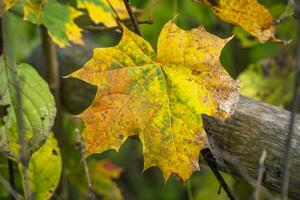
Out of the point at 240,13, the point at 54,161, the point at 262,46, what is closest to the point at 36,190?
the point at 54,161

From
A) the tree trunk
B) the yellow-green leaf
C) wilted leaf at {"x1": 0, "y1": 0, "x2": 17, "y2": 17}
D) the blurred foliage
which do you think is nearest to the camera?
wilted leaf at {"x1": 0, "y1": 0, "x2": 17, "y2": 17}

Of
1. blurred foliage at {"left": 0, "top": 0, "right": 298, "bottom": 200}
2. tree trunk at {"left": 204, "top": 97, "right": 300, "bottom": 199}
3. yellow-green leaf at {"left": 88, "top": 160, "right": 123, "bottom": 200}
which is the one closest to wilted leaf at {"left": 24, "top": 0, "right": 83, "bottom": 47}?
blurred foliage at {"left": 0, "top": 0, "right": 298, "bottom": 200}

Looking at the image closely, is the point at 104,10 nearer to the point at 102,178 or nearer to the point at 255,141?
the point at 255,141

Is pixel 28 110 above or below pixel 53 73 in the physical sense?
above

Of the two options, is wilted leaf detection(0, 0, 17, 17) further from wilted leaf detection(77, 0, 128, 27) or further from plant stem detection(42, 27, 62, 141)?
plant stem detection(42, 27, 62, 141)

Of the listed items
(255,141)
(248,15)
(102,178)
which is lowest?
(102,178)

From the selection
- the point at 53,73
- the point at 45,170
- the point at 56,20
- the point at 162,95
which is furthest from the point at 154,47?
the point at 162,95

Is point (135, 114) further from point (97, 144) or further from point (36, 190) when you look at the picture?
point (36, 190)
